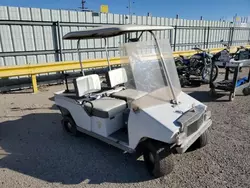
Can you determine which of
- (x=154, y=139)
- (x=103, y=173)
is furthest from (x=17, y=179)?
(x=154, y=139)

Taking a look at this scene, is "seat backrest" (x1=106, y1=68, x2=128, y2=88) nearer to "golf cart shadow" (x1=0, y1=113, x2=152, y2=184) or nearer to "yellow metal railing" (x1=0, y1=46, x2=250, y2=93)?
"golf cart shadow" (x1=0, y1=113, x2=152, y2=184)

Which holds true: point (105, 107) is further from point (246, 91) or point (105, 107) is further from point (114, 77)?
point (246, 91)

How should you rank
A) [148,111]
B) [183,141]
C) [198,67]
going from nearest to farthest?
[183,141] → [148,111] → [198,67]

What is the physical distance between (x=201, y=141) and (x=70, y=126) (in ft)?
7.46

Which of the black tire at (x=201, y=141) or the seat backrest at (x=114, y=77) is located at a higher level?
the seat backrest at (x=114, y=77)

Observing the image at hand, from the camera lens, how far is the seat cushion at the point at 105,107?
2975 mm

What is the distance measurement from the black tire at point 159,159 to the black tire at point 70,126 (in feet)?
5.20

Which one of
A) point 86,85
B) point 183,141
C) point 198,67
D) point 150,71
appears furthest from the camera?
point 198,67

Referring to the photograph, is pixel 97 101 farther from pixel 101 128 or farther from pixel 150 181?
pixel 150 181

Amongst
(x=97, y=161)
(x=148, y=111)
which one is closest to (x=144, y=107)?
(x=148, y=111)

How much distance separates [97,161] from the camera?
2.99 meters

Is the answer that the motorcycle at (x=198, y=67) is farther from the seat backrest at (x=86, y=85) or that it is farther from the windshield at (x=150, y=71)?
the windshield at (x=150, y=71)

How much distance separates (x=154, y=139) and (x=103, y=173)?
35.0 inches

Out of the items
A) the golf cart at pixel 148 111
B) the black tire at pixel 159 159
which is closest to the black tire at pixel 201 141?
the golf cart at pixel 148 111
